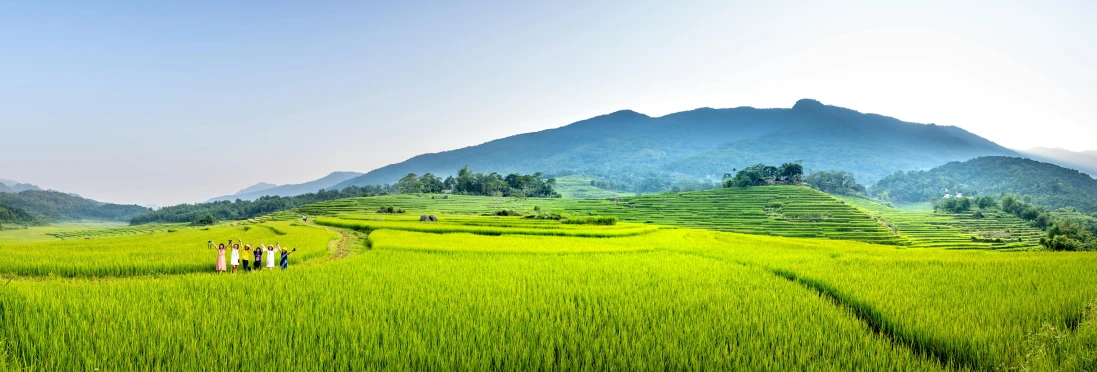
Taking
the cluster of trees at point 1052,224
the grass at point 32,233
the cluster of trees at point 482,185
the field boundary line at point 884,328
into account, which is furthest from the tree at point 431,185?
the field boundary line at point 884,328

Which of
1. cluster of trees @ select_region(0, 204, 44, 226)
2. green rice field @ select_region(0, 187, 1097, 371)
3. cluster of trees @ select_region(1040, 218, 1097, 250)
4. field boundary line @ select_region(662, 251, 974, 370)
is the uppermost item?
cluster of trees @ select_region(0, 204, 44, 226)

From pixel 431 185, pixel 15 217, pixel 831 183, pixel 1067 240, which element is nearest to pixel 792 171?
pixel 831 183

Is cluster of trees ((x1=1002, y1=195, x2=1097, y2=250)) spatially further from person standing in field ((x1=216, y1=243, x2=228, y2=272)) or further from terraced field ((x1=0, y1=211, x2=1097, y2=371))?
person standing in field ((x1=216, y1=243, x2=228, y2=272))

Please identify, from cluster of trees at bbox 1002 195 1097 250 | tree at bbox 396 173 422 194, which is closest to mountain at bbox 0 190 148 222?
tree at bbox 396 173 422 194

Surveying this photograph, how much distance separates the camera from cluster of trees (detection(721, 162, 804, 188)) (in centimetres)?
11975

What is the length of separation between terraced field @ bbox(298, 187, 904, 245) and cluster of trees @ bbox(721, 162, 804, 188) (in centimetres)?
1010

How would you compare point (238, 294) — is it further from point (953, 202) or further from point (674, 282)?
point (953, 202)

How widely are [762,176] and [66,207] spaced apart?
243 meters

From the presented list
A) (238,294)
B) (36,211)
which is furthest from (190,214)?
(238,294)

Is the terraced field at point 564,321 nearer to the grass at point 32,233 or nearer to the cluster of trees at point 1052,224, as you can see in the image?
the grass at point 32,233

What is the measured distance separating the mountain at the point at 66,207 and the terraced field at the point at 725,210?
126742mm

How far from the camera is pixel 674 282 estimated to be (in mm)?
9859

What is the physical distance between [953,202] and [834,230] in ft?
169

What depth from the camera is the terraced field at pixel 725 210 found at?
75.2 meters
